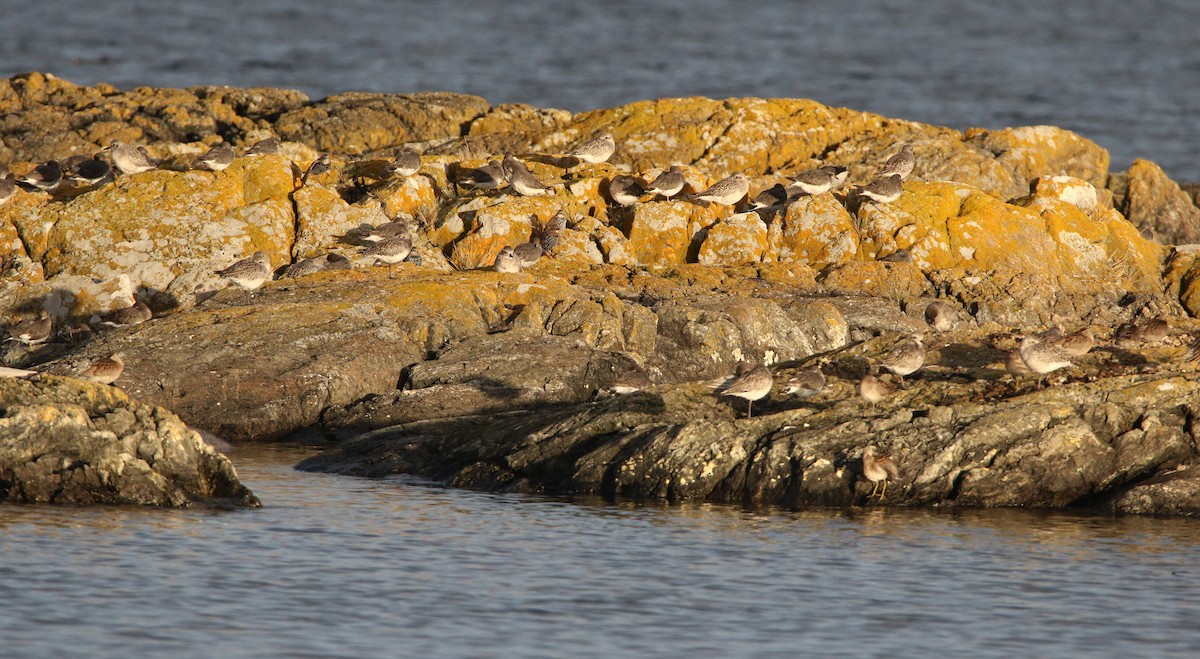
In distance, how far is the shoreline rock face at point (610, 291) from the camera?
57.6ft

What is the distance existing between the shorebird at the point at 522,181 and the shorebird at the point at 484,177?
0.18 metres

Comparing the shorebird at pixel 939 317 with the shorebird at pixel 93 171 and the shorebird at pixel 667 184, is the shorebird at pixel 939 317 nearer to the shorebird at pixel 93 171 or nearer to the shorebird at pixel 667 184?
the shorebird at pixel 667 184

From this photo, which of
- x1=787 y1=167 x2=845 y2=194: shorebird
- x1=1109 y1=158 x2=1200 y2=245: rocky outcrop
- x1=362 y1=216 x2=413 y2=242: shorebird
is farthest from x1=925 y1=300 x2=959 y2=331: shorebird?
x1=1109 y1=158 x2=1200 y2=245: rocky outcrop

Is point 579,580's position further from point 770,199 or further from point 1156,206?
point 1156,206

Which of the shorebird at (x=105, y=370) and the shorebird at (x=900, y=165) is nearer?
the shorebird at (x=105, y=370)

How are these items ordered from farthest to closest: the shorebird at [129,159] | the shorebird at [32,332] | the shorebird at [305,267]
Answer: the shorebird at [129,159]
the shorebird at [305,267]
the shorebird at [32,332]

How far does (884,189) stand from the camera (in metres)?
27.5

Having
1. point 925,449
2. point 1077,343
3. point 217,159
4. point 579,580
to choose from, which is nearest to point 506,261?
point 217,159

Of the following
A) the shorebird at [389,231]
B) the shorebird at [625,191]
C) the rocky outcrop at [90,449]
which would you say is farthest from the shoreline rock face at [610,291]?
the rocky outcrop at [90,449]

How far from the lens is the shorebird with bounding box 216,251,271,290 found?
23938 millimetres

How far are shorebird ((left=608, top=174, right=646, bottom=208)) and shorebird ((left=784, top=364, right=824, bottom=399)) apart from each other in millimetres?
9315

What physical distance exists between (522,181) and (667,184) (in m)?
2.46

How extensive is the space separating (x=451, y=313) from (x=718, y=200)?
6.42m

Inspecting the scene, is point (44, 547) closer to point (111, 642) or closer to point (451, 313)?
point (111, 642)
